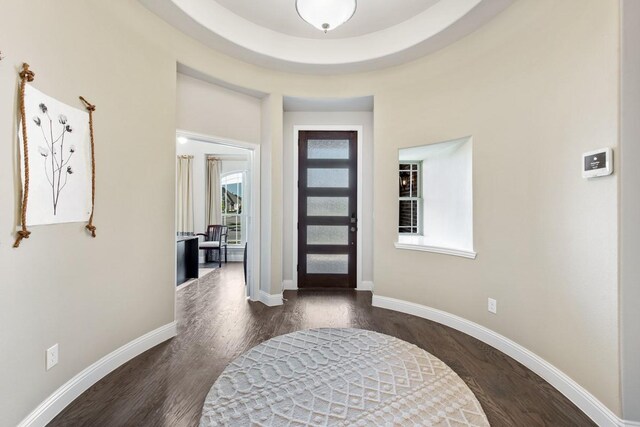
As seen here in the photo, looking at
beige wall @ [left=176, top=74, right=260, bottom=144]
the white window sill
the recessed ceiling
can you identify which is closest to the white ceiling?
the recessed ceiling

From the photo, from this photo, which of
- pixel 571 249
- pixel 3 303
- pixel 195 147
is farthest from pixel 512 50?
pixel 195 147

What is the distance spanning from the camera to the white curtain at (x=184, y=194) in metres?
6.62

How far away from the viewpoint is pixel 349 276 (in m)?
4.19

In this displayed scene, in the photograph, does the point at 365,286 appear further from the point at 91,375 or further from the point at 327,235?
the point at 91,375

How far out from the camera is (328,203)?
4.18m

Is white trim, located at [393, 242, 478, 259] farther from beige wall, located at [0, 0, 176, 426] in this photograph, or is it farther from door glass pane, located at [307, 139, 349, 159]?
beige wall, located at [0, 0, 176, 426]

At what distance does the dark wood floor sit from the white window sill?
30.3 inches

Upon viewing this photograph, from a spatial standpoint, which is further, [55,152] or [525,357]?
[525,357]

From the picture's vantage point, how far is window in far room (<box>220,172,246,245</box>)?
695 centimetres

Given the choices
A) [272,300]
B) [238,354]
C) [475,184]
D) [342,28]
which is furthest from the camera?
[272,300]

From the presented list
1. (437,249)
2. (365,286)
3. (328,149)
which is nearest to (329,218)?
(328,149)

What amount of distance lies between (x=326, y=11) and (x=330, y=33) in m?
1.31

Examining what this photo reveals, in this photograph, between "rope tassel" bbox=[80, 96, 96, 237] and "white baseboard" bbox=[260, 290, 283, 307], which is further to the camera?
"white baseboard" bbox=[260, 290, 283, 307]

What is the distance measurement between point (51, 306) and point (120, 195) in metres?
0.88
